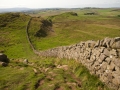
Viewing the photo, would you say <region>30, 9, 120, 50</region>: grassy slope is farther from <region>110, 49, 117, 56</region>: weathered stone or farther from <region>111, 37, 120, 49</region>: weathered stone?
<region>110, 49, 117, 56</region>: weathered stone

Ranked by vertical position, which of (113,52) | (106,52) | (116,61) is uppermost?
(113,52)

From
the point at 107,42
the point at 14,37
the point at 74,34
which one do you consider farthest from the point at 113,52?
the point at 74,34

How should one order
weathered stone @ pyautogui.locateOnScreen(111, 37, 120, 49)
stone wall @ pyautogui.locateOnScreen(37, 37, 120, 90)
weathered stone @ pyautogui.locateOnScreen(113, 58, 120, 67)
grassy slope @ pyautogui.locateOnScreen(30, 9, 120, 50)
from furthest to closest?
grassy slope @ pyautogui.locateOnScreen(30, 9, 120, 50)
weathered stone @ pyautogui.locateOnScreen(111, 37, 120, 49)
stone wall @ pyautogui.locateOnScreen(37, 37, 120, 90)
weathered stone @ pyautogui.locateOnScreen(113, 58, 120, 67)

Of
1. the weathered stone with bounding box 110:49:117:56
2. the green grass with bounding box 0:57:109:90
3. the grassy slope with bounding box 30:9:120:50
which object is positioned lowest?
the grassy slope with bounding box 30:9:120:50

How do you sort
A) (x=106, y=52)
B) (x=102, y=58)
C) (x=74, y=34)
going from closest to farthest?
(x=106, y=52), (x=102, y=58), (x=74, y=34)

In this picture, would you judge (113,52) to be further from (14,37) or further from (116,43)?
(14,37)

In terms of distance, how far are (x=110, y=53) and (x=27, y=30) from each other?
2573 inches

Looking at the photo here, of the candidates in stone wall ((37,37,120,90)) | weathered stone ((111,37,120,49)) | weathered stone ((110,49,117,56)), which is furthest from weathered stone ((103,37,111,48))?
weathered stone ((110,49,117,56))

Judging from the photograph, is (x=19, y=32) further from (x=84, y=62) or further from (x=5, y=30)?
(x=84, y=62)

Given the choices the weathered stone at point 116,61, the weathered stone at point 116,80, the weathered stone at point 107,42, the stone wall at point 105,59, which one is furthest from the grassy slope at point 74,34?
the weathered stone at point 116,80

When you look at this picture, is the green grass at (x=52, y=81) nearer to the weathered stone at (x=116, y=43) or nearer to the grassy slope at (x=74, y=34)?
the weathered stone at (x=116, y=43)

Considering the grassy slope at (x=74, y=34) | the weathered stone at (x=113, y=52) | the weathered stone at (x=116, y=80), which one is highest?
the weathered stone at (x=113, y=52)

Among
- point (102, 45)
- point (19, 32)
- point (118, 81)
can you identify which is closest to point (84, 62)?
point (102, 45)

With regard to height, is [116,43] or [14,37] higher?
[116,43]
